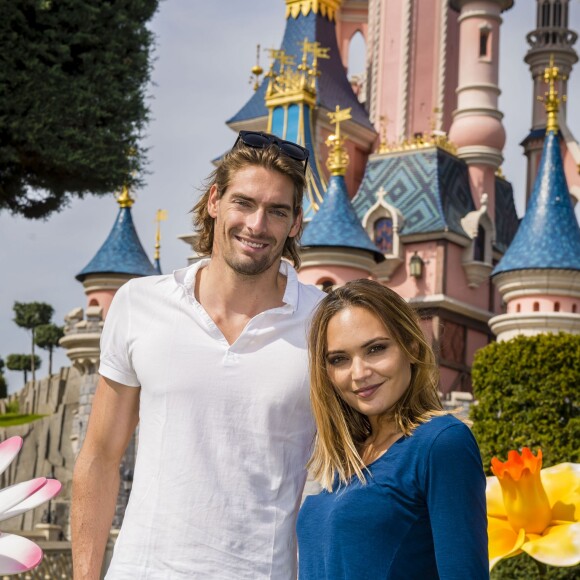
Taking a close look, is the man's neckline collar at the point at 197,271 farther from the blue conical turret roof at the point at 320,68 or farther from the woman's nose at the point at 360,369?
the blue conical turret roof at the point at 320,68

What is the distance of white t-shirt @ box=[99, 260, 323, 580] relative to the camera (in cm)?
265

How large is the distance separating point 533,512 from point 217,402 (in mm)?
893

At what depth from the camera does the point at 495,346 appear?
15820mm

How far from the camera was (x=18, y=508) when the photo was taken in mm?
2289

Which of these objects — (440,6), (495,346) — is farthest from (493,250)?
(495,346)

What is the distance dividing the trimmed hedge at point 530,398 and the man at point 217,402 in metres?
12.1

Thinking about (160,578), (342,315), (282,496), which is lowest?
(160,578)

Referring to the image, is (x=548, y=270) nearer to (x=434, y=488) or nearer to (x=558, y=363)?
(x=558, y=363)

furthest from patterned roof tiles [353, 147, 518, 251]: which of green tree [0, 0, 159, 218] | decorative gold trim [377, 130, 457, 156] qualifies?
green tree [0, 0, 159, 218]

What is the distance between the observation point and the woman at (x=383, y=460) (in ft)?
7.38

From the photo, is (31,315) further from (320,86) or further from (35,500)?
(35,500)

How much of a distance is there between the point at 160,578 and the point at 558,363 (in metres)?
13.2

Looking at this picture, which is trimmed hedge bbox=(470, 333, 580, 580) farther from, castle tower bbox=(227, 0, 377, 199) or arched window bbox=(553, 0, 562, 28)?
arched window bbox=(553, 0, 562, 28)

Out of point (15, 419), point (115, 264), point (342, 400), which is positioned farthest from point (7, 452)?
point (15, 419)
